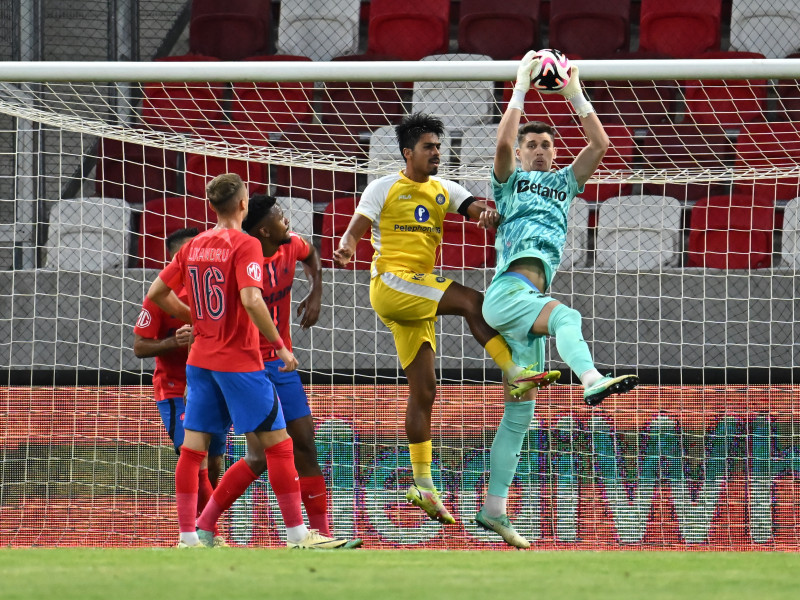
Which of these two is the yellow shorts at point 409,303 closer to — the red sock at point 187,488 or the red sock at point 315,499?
the red sock at point 315,499

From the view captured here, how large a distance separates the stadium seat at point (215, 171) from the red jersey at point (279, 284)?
3.26m

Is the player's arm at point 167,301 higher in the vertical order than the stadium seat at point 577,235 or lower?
lower

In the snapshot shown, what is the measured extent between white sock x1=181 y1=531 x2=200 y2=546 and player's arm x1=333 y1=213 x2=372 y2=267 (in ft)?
4.79

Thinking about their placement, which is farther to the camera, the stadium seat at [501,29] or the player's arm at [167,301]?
the stadium seat at [501,29]

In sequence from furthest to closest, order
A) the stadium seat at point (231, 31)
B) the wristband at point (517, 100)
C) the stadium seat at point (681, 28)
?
the stadium seat at point (231, 31), the stadium seat at point (681, 28), the wristband at point (517, 100)

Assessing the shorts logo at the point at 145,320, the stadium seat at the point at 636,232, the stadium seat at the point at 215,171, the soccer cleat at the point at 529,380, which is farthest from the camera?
the stadium seat at the point at 215,171

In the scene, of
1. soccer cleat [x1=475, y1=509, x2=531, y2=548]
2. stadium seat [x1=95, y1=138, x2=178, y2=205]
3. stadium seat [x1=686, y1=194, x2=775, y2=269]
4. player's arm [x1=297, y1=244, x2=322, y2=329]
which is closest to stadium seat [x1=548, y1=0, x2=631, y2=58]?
stadium seat [x1=686, y1=194, x2=775, y2=269]

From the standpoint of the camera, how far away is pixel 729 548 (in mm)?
7883

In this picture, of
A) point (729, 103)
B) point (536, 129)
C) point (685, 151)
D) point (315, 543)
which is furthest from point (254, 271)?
point (729, 103)

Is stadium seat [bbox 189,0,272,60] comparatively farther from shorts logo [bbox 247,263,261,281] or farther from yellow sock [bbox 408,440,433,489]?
shorts logo [bbox 247,263,261,281]

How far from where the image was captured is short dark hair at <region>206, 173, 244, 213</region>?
5387mm

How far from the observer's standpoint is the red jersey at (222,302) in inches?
210

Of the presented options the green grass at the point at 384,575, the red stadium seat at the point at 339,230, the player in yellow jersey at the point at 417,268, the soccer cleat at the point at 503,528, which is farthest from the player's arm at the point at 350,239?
the red stadium seat at the point at 339,230

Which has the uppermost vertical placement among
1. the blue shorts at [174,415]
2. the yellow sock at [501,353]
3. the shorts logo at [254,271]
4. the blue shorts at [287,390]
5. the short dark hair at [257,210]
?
the short dark hair at [257,210]
